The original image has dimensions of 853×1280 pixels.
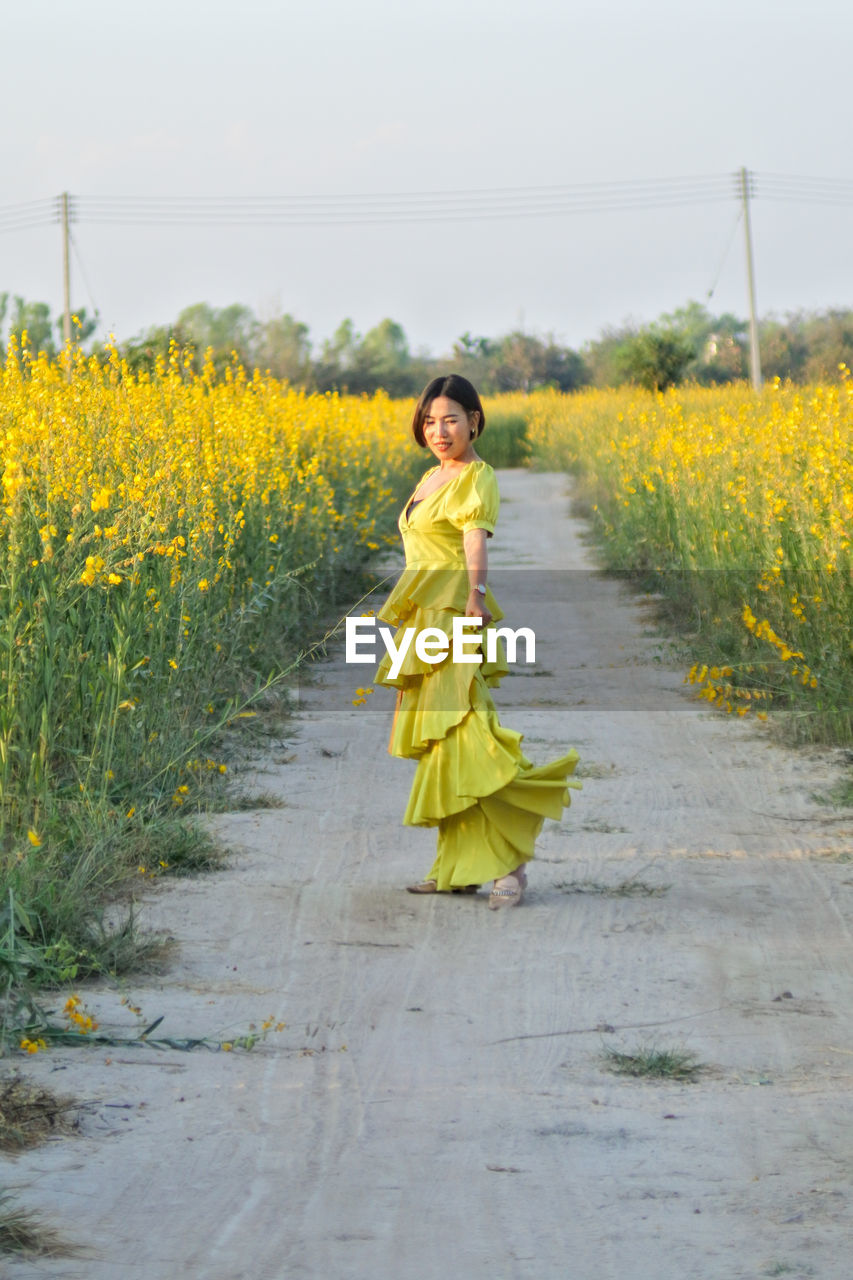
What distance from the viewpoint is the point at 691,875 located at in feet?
18.6

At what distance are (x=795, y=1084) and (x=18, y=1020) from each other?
1.91 metres

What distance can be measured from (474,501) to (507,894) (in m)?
1.31

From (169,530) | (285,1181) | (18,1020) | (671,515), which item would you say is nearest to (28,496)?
(169,530)

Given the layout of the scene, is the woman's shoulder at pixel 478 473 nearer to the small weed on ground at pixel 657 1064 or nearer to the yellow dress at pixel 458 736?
the yellow dress at pixel 458 736

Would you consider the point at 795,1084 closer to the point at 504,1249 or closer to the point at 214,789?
the point at 504,1249

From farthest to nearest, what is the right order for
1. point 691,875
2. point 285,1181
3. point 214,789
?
1. point 214,789
2. point 691,875
3. point 285,1181

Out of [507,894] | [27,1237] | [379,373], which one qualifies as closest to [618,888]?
[507,894]

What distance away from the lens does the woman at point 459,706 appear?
5270 mm

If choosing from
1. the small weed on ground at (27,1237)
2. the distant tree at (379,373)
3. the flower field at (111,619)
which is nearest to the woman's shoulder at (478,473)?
the flower field at (111,619)

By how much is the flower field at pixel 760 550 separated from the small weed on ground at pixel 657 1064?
3.70 metres

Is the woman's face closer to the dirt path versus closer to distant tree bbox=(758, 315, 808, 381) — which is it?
the dirt path

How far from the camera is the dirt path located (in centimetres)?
299

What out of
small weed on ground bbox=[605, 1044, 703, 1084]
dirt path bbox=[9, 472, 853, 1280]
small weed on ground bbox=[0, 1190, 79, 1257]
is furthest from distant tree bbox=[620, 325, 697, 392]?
small weed on ground bbox=[0, 1190, 79, 1257]

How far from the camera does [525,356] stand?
200 ft
